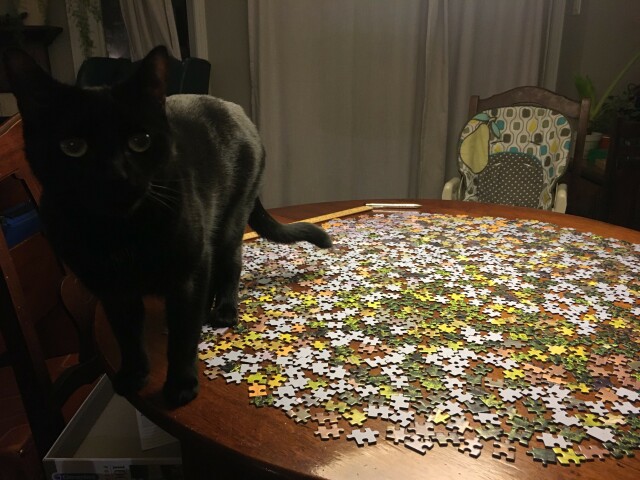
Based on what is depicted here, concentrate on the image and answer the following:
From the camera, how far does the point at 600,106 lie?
10.4 feet

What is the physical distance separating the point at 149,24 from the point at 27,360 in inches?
128

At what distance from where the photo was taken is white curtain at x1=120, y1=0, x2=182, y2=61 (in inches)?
141

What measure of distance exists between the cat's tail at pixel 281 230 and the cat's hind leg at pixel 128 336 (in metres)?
0.51

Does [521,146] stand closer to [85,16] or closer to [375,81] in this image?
[375,81]

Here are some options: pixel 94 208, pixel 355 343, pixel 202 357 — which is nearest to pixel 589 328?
pixel 355 343

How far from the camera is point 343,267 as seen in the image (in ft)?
4.34

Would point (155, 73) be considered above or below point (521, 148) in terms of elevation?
above

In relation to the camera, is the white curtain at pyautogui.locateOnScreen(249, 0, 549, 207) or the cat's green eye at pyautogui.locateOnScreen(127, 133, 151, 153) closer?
the cat's green eye at pyautogui.locateOnScreen(127, 133, 151, 153)

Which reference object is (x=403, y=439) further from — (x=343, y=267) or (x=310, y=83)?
(x=310, y=83)

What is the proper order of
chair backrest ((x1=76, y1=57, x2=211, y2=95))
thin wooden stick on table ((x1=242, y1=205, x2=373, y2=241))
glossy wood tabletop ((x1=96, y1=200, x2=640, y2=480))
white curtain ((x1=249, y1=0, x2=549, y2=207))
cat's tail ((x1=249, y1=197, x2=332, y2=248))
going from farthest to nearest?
white curtain ((x1=249, y1=0, x2=549, y2=207)) < chair backrest ((x1=76, y1=57, x2=211, y2=95)) < thin wooden stick on table ((x1=242, y1=205, x2=373, y2=241)) < cat's tail ((x1=249, y1=197, x2=332, y2=248)) < glossy wood tabletop ((x1=96, y1=200, x2=640, y2=480))

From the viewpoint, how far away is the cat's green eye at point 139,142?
78 centimetres

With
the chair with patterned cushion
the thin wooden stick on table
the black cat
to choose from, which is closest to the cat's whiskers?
the black cat

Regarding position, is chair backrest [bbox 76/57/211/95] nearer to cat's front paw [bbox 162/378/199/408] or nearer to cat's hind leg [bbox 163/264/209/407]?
cat's hind leg [bbox 163/264/209/407]

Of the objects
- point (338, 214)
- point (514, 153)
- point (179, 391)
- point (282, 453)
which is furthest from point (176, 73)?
point (282, 453)
